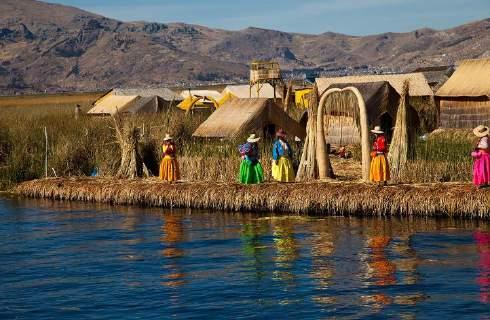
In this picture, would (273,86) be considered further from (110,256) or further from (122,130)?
(110,256)

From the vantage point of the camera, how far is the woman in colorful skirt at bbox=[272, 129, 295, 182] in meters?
20.0

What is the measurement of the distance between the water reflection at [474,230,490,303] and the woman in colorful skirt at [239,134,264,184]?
5.22m

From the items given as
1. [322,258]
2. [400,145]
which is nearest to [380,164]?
[400,145]

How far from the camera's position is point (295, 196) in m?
18.8

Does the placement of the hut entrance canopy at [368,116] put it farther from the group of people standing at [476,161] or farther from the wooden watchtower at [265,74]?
the wooden watchtower at [265,74]

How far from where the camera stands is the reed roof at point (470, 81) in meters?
30.1

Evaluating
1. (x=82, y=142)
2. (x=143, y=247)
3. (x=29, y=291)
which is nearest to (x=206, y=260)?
(x=143, y=247)

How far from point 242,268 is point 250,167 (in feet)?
18.2

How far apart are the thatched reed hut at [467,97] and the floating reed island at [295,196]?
40.0 feet

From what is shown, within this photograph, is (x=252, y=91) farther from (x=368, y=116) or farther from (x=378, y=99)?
(x=368, y=116)

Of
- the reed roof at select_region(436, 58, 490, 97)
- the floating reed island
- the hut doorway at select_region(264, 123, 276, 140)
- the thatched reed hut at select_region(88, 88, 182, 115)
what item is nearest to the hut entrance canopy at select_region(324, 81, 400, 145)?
the hut doorway at select_region(264, 123, 276, 140)

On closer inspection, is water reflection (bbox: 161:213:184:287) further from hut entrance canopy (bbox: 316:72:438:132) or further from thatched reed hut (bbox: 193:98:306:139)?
hut entrance canopy (bbox: 316:72:438:132)

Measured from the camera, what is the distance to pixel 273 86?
4547cm

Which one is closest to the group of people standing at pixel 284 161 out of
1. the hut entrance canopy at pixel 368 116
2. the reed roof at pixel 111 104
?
the hut entrance canopy at pixel 368 116
